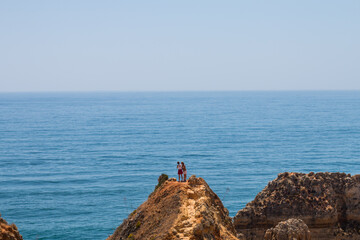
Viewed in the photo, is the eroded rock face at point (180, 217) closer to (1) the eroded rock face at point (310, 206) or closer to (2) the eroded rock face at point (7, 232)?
(2) the eroded rock face at point (7, 232)

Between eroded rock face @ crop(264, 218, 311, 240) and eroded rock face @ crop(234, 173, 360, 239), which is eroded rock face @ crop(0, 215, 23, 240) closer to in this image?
eroded rock face @ crop(264, 218, 311, 240)

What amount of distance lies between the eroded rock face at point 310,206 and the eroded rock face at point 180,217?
22.8 ft

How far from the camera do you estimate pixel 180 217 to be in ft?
76.3

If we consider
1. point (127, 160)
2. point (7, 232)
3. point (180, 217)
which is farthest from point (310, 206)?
point (127, 160)

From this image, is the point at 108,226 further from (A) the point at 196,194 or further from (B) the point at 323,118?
(B) the point at 323,118

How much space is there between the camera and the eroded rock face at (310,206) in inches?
1347

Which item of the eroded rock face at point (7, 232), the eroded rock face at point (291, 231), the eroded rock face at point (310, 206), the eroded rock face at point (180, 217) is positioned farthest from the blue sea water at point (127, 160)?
the eroded rock face at point (310, 206)

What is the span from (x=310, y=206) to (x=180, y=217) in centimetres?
1426

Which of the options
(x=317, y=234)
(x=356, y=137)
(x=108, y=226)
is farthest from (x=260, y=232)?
(x=356, y=137)

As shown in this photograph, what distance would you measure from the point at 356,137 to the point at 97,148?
7090cm

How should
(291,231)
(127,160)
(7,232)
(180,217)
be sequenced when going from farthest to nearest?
(127,160) < (291,231) < (180,217) < (7,232)

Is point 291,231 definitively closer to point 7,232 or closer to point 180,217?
point 180,217

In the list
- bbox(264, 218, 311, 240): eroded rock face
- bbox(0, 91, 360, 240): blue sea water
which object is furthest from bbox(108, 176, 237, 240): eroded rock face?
bbox(0, 91, 360, 240): blue sea water

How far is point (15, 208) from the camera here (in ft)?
218
